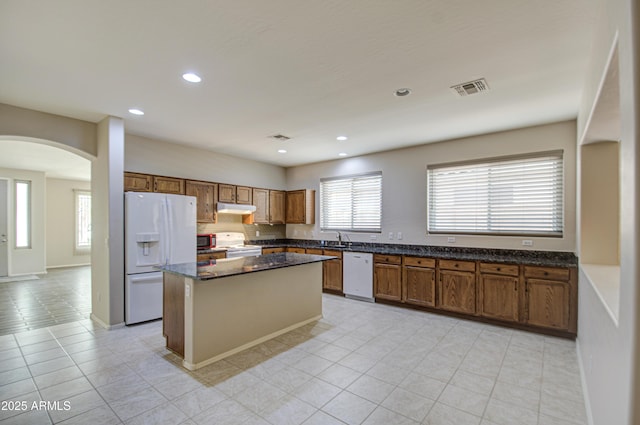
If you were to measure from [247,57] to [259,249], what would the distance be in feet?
14.0

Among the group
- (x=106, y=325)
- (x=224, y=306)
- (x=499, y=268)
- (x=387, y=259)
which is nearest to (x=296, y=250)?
(x=387, y=259)

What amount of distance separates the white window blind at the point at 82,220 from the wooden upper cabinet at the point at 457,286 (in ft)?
34.5

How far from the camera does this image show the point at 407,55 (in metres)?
2.47

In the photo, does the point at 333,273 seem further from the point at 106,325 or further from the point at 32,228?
the point at 32,228

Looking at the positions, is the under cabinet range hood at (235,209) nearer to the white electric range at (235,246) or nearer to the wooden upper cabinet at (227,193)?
the wooden upper cabinet at (227,193)

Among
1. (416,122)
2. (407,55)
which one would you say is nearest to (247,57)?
(407,55)

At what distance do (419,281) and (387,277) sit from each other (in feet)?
1.85

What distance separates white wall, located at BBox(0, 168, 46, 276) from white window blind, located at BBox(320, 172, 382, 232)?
25.0 ft

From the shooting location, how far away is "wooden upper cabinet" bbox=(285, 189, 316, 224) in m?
6.84

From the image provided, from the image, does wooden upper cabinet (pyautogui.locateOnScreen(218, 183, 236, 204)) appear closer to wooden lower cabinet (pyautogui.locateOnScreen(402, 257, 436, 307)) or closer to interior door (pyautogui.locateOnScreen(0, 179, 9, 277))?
wooden lower cabinet (pyautogui.locateOnScreen(402, 257, 436, 307))

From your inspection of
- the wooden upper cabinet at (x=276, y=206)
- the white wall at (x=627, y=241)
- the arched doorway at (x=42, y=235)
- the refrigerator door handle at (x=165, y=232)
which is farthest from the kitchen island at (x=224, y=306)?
the wooden upper cabinet at (x=276, y=206)

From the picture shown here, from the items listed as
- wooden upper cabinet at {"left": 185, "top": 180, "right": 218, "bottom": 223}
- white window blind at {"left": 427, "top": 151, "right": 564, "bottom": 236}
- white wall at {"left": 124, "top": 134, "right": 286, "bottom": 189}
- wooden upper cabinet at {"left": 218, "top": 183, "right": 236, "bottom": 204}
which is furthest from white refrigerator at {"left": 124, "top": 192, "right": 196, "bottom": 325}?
white window blind at {"left": 427, "top": 151, "right": 564, "bottom": 236}

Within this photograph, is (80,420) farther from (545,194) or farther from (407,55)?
(545,194)

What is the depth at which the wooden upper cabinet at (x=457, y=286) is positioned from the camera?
14.2ft
